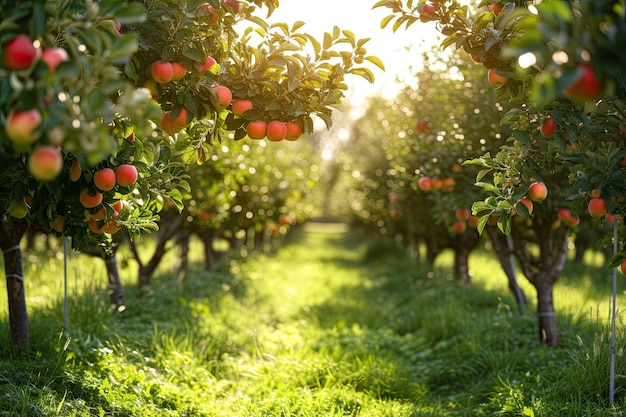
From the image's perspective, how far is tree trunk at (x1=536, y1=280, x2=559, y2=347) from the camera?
19.4 feet

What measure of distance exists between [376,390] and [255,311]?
342 centimetres

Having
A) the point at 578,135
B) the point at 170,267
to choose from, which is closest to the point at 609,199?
the point at 578,135

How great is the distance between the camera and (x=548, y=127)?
3428 millimetres

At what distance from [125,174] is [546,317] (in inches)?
182

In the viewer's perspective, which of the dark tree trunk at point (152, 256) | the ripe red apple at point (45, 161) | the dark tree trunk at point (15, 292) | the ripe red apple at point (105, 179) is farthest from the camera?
the dark tree trunk at point (152, 256)

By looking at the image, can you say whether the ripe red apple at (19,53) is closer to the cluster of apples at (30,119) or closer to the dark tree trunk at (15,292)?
the cluster of apples at (30,119)

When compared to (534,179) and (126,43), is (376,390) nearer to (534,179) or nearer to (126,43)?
(534,179)

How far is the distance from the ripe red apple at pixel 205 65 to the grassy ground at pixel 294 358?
2347mm

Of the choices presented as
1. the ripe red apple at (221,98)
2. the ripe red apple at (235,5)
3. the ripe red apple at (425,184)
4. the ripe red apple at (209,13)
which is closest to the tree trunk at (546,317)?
the ripe red apple at (425,184)

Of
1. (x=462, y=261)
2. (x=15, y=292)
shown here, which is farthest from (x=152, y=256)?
(x=462, y=261)

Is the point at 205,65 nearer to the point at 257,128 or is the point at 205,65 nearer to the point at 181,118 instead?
the point at 181,118

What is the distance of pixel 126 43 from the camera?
2350 mm

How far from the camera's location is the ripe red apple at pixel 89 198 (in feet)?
10.9

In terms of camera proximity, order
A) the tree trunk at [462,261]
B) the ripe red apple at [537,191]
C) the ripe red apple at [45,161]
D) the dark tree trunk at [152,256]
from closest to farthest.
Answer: the ripe red apple at [45,161], the ripe red apple at [537,191], the dark tree trunk at [152,256], the tree trunk at [462,261]
